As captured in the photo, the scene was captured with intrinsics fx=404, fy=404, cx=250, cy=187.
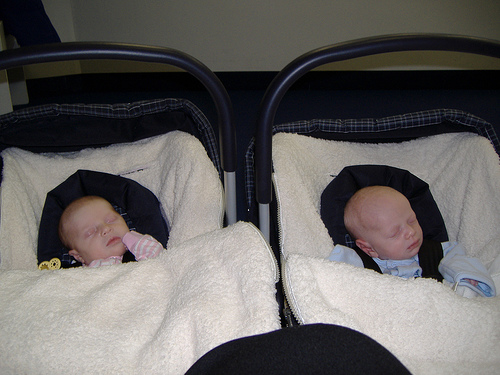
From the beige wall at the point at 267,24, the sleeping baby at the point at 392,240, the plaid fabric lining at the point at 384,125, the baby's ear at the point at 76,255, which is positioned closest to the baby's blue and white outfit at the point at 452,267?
the sleeping baby at the point at 392,240

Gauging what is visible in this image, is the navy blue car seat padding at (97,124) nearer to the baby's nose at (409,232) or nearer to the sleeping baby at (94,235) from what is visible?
the sleeping baby at (94,235)

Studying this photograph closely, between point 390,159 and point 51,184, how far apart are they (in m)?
1.13

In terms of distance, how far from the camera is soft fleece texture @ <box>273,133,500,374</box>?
0.71 m

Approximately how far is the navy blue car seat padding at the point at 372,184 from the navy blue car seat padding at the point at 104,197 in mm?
529

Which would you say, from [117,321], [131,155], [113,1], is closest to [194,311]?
[117,321]

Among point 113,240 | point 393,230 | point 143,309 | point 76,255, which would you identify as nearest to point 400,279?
point 393,230

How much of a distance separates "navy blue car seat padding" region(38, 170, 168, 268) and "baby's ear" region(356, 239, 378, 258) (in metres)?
0.59

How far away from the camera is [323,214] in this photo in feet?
4.17

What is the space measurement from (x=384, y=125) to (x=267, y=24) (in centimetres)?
246

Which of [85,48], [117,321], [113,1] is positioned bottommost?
[117,321]

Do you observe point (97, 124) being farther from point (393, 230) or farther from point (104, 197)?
point (393, 230)

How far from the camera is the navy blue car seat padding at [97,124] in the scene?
1.21 meters

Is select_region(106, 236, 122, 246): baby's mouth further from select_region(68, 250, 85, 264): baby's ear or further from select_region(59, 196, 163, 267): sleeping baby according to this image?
select_region(68, 250, 85, 264): baby's ear

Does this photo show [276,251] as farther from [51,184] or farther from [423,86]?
[423,86]
